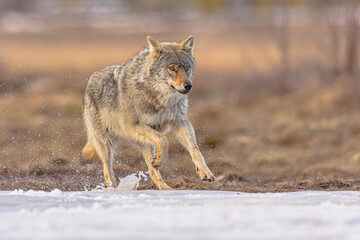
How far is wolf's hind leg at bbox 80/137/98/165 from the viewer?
789 cm

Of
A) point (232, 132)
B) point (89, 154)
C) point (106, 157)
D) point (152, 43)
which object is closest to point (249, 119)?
point (232, 132)

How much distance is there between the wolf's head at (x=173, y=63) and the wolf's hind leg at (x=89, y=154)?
60.7 inches

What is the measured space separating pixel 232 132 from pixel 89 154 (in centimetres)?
602

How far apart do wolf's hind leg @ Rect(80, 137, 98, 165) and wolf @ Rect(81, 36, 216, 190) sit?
0.96 feet

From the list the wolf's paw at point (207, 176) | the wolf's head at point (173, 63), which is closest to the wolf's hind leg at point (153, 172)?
the wolf's paw at point (207, 176)

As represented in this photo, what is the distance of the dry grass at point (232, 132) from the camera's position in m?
8.48

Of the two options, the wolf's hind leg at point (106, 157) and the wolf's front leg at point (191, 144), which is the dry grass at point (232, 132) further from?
the wolf's front leg at point (191, 144)

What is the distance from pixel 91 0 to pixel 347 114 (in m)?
75.3

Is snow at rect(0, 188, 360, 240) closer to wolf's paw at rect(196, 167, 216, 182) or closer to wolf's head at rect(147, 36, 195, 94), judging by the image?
wolf's paw at rect(196, 167, 216, 182)

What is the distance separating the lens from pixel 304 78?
1656 centimetres

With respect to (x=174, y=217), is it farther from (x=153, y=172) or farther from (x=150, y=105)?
(x=153, y=172)

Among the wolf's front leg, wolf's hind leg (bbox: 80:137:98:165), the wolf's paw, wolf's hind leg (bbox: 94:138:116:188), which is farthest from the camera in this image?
wolf's hind leg (bbox: 80:137:98:165)

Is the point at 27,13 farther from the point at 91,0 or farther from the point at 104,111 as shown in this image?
the point at 104,111

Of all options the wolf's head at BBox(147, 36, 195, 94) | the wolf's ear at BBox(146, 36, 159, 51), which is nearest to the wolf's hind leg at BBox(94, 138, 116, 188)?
the wolf's head at BBox(147, 36, 195, 94)
